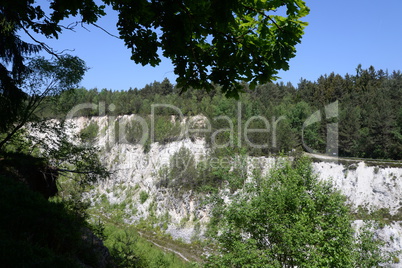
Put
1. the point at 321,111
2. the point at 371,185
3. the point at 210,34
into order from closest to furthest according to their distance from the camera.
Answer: the point at 210,34, the point at 371,185, the point at 321,111

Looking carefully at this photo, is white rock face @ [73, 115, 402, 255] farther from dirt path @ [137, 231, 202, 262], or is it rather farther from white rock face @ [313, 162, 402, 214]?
dirt path @ [137, 231, 202, 262]

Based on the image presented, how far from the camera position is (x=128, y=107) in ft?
250

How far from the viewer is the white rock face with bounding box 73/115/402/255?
33938 millimetres

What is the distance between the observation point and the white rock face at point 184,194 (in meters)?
33.9

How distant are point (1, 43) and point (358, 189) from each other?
39.4m

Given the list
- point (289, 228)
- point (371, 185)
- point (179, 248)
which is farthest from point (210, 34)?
point (371, 185)

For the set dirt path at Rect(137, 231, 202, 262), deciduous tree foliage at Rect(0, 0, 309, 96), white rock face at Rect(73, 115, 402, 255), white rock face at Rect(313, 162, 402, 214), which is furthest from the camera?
white rock face at Rect(73, 115, 402, 255)

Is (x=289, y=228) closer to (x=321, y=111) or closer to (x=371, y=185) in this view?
(x=371, y=185)

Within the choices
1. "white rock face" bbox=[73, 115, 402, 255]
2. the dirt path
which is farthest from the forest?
the dirt path

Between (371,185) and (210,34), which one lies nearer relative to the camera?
(210,34)

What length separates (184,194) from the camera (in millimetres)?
46719

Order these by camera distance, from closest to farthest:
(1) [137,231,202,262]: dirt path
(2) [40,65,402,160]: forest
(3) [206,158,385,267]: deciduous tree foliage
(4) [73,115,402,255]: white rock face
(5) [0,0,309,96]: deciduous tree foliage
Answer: (5) [0,0,309,96]: deciduous tree foliage → (3) [206,158,385,267]: deciduous tree foliage → (1) [137,231,202,262]: dirt path → (4) [73,115,402,255]: white rock face → (2) [40,65,402,160]: forest

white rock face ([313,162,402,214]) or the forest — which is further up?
the forest

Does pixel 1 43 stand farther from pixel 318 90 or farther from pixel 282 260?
pixel 318 90
